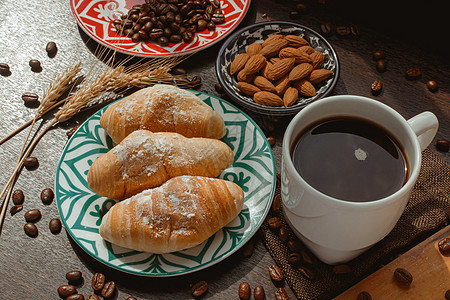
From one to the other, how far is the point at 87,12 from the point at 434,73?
1.07 m

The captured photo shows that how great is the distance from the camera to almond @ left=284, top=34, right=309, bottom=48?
51.9 inches

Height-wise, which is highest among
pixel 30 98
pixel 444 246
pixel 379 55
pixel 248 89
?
pixel 30 98

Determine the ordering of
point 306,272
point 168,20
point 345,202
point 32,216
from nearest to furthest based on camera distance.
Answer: point 345,202, point 306,272, point 32,216, point 168,20

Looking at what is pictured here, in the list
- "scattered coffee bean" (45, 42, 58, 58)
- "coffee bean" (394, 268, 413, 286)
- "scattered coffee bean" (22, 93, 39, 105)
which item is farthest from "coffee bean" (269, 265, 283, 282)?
"scattered coffee bean" (45, 42, 58, 58)

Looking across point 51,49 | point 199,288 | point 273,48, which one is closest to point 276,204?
point 199,288

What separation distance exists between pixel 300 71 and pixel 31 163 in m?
0.74

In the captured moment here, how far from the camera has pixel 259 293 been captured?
3.20 ft

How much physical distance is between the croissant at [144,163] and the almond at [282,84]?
0.29 m

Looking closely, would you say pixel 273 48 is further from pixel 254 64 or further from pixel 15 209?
pixel 15 209

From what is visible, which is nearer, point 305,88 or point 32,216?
point 32,216

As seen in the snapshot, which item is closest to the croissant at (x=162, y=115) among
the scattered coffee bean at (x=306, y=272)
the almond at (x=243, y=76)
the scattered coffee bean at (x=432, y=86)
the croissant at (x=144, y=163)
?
the croissant at (x=144, y=163)

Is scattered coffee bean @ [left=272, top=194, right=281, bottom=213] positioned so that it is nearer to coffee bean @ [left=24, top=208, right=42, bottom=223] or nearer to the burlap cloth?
the burlap cloth

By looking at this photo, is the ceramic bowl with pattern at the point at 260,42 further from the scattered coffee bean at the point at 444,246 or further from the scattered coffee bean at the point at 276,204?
the scattered coffee bean at the point at 444,246

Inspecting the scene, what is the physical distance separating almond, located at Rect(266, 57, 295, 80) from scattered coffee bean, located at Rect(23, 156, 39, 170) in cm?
Result: 65
